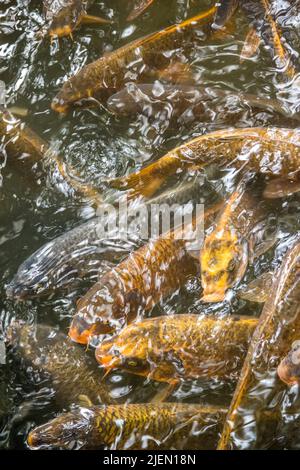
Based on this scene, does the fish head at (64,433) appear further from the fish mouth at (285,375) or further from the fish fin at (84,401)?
the fish mouth at (285,375)

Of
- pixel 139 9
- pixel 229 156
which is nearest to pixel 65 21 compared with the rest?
pixel 139 9

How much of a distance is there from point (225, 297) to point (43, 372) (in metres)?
0.96

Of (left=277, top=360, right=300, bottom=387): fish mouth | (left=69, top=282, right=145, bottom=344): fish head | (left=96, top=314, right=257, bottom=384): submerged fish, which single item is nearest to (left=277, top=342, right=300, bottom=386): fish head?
(left=277, top=360, right=300, bottom=387): fish mouth

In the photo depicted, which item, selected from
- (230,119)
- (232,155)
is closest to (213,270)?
(232,155)

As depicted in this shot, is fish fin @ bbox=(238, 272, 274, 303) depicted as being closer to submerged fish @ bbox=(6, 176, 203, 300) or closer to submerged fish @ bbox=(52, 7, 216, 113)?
submerged fish @ bbox=(6, 176, 203, 300)

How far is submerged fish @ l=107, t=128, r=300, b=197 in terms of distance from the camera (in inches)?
125

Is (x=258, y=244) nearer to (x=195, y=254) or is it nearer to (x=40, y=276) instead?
(x=195, y=254)

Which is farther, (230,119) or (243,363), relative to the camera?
(230,119)

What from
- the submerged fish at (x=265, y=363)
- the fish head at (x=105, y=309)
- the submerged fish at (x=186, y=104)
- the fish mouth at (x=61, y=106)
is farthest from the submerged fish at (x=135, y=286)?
the fish mouth at (x=61, y=106)

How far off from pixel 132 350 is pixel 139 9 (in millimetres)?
2756

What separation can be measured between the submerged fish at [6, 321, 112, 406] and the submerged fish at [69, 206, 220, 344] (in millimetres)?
105

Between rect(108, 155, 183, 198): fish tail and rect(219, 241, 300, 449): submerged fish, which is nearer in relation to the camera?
rect(219, 241, 300, 449): submerged fish

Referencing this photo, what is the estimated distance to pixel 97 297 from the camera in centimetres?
284
